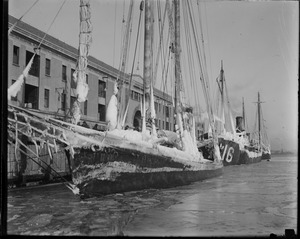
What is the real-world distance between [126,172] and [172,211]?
146cm

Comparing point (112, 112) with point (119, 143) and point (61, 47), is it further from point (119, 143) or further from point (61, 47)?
point (61, 47)

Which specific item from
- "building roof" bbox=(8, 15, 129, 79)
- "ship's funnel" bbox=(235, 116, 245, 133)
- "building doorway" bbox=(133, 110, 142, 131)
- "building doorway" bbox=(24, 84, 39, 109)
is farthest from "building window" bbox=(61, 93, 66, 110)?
"ship's funnel" bbox=(235, 116, 245, 133)

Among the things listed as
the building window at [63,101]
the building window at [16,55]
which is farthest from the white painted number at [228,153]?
the building window at [16,55]

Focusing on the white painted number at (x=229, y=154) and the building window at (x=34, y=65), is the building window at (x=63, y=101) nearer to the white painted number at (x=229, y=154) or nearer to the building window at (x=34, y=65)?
the building window at (x=34, y=65)

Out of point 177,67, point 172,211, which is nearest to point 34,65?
point 177,67

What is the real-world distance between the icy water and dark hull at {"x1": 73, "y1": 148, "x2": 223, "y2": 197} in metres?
0.22

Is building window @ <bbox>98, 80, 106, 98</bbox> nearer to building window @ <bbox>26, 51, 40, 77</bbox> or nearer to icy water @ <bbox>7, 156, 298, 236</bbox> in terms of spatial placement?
building window @ <bbox>26, 51, 40, 77</bbox>

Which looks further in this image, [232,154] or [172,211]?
[232,154]

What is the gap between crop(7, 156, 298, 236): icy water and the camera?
4.46m

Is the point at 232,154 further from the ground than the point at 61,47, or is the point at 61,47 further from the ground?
the point at 61,47

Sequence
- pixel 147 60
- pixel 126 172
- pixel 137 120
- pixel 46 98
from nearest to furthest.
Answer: pixel 46 98, pixel 126 172, pixel 147 60, pixel 137 120

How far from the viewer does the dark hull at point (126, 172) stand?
5742 mm

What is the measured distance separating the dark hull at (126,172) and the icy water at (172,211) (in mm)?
217

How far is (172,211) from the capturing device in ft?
16.6
